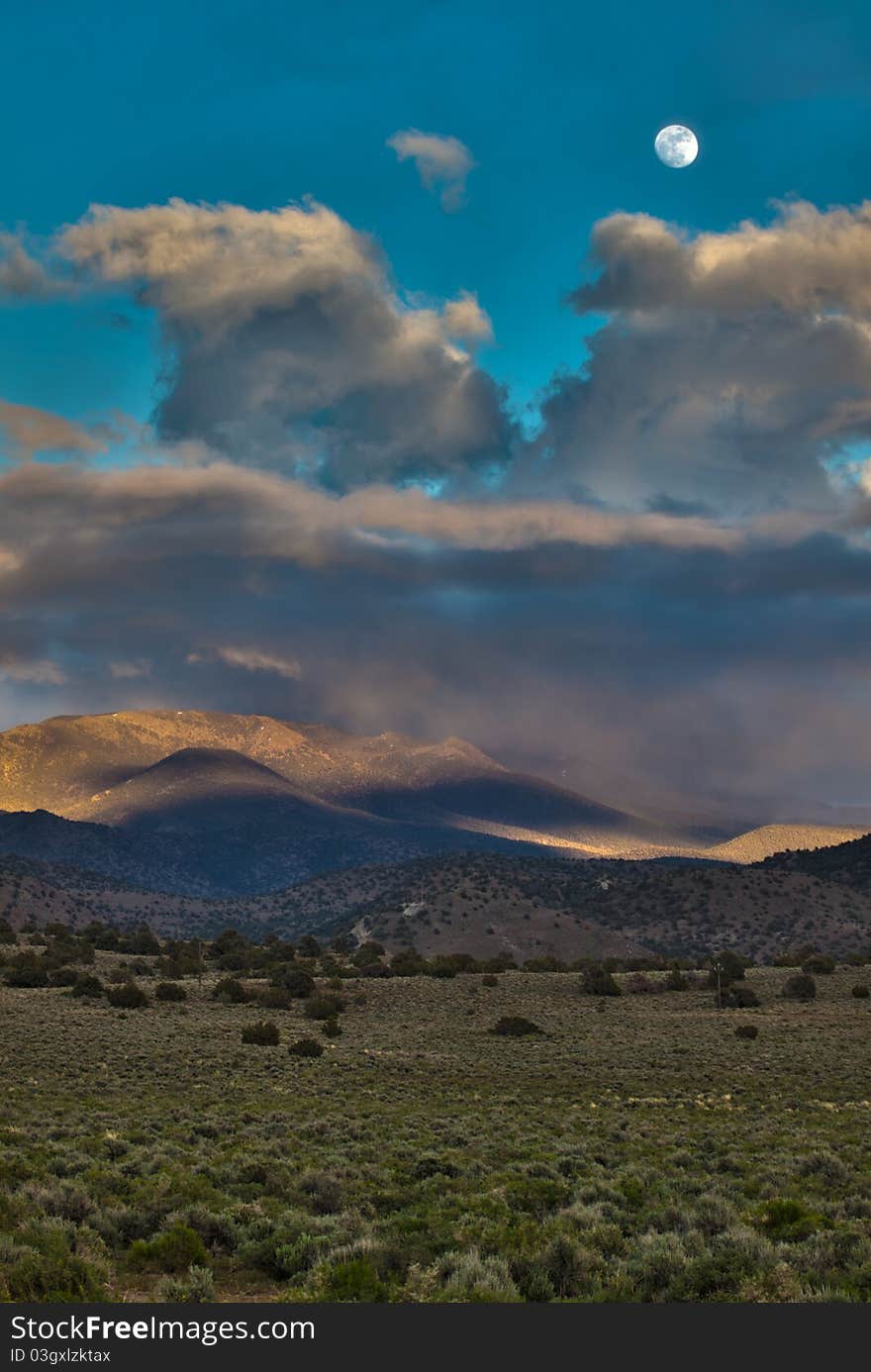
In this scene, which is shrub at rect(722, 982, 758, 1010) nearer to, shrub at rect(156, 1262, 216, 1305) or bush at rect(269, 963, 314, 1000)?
bush at rect(269, 963, 314, 1000)

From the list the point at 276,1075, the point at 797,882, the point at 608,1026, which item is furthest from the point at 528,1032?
the point at 797,882

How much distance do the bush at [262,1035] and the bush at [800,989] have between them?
3830 centimetres

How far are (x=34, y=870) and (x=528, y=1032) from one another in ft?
513

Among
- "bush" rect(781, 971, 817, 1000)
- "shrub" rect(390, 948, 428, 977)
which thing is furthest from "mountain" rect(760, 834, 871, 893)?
"bush" rect(781, 971, 817, 1000)

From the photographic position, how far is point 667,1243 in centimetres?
1451

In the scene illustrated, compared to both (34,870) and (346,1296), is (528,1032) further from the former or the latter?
(34,870)

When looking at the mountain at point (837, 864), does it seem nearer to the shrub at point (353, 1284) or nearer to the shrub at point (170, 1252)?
the shrub at point (170, 1252)

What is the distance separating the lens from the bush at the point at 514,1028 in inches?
2046

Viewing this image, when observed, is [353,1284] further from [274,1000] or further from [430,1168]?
[274,1000]

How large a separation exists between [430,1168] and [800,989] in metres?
54.3

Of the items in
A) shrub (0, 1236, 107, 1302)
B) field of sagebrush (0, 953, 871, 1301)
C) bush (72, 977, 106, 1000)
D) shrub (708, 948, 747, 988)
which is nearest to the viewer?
shrub (0, 1236, 107, 1302)

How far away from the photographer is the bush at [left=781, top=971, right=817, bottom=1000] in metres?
67.9

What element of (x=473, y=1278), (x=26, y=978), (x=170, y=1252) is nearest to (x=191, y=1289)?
(x=170, y=1252)

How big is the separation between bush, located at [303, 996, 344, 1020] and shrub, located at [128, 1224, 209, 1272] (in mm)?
43387
